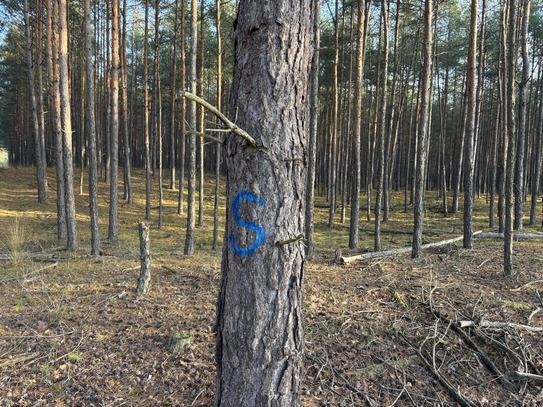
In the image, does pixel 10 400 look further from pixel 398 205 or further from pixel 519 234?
pixel 398 205

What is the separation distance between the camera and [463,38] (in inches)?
795

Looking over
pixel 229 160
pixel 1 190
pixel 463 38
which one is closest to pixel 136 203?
pixel 1 190

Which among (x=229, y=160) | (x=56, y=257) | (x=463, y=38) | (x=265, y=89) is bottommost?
(x=56, y=257)

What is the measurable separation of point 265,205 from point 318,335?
2867 mm

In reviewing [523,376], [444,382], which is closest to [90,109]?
[444,382]

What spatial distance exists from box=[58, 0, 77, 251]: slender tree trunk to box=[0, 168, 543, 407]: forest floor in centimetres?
187

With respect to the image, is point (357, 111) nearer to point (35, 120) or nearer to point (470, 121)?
point (470, 121)

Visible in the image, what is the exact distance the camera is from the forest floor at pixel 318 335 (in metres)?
3.43

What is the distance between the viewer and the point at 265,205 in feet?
6.97

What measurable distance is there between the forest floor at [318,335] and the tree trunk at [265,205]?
134cm

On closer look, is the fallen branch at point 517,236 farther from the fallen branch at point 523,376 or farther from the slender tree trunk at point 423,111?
the fallen branch at point 523,376

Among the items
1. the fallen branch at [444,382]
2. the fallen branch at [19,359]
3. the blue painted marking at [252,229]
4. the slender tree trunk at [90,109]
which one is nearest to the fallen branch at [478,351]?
the fallen branch at [444,382]

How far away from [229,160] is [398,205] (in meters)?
22.9

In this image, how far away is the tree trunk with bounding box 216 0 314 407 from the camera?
82.7 inches
